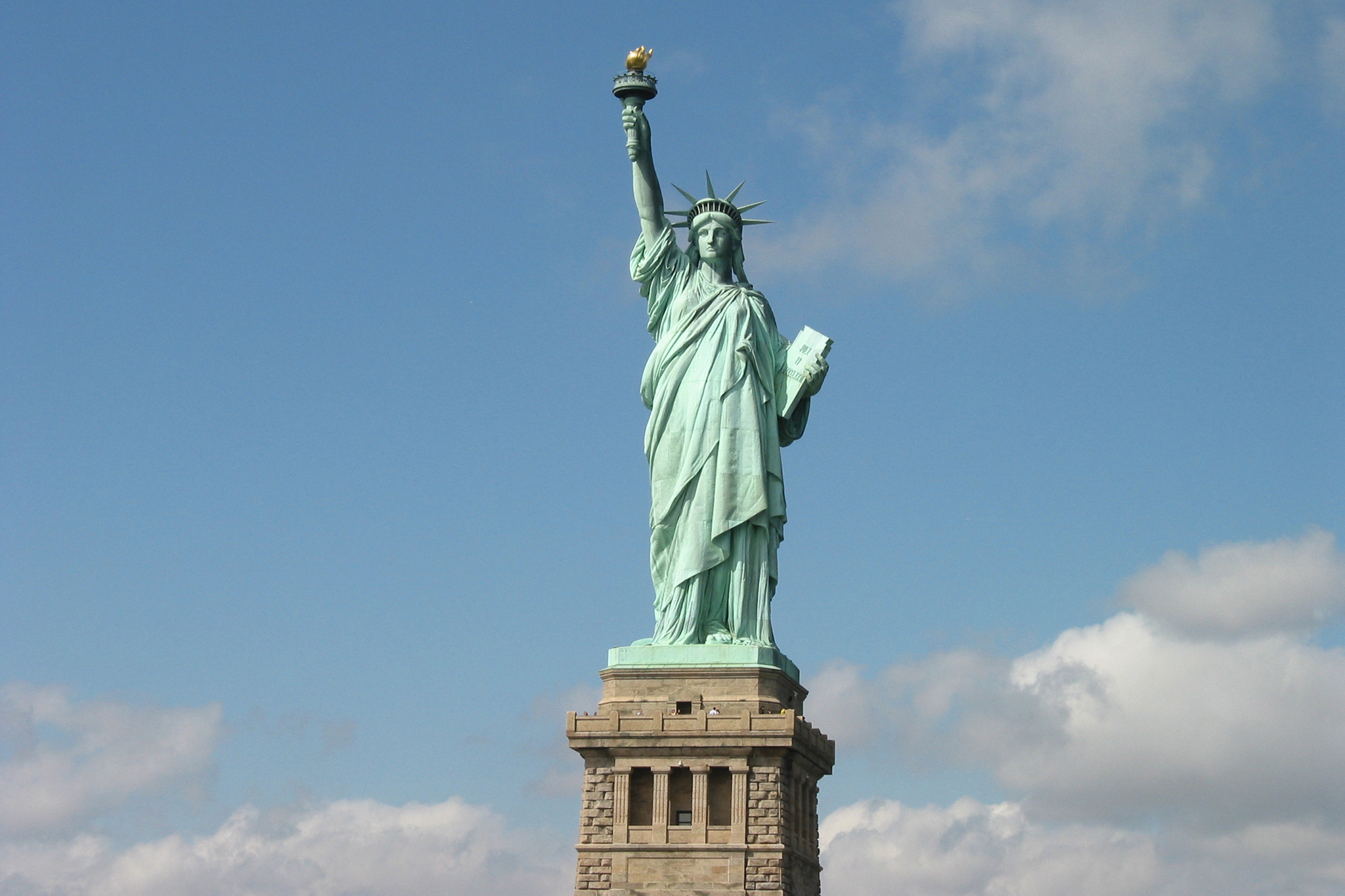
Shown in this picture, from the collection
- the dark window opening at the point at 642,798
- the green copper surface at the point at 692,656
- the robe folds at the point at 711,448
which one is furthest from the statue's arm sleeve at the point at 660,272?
the dark window opening at the point at 642,798

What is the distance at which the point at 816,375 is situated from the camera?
4844 centimetres

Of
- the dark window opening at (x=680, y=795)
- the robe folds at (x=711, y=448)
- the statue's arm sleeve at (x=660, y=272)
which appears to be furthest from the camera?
the statue's arm sleeve at (x=660, y=272)

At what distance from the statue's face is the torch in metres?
2.06

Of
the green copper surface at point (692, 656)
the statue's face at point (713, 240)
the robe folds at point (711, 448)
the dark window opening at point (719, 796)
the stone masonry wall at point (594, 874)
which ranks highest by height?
the statue's face at point (713, 240)

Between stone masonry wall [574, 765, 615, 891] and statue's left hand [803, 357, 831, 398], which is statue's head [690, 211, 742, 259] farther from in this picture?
stone masonry wall [574, 765, 615, 891]

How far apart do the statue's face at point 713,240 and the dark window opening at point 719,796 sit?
10.3m

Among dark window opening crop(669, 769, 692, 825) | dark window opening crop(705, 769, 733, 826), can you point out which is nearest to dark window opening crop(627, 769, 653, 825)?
dark window opening crop(669, 769, 692, 825)

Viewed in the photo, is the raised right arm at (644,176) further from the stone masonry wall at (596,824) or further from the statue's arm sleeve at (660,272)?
the stone masonry wall at (596,824)

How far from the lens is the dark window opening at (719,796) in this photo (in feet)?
148

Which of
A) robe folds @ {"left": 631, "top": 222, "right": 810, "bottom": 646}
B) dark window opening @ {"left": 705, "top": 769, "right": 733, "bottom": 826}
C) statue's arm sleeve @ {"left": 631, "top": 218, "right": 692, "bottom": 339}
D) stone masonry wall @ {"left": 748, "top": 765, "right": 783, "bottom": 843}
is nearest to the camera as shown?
stone masonry wall @ {"left": 748, "top": 765, "right": 783, "bottom": 843}

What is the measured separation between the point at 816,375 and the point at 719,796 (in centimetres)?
829

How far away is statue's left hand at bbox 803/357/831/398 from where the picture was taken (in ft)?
159

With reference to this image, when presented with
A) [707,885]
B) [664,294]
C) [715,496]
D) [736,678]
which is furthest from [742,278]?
[707,885]

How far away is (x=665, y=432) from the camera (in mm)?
48219
